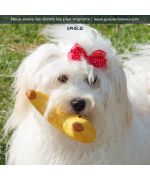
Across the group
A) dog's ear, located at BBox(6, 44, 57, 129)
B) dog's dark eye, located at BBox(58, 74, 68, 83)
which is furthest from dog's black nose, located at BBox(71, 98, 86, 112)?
dog's ear, located at BBox(6, 44, 57, 129)

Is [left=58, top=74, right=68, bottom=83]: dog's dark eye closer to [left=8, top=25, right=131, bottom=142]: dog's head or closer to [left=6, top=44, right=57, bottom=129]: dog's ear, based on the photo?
[left=8, top=25, right=131, bottom=142]: dog's head

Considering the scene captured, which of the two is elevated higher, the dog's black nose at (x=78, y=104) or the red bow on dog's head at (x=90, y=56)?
the red bow on dog's head at (x=90, y=56)

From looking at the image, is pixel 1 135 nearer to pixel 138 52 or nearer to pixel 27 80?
pixel 27 80

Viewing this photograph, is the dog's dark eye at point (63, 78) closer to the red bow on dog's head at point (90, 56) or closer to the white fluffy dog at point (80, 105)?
the white fluffy dog at point (80, 105)

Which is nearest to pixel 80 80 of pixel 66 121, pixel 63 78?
pixel 63 78

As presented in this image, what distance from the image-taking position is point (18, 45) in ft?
16.3

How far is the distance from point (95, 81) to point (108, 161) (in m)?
0.53

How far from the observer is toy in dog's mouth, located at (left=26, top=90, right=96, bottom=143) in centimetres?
336

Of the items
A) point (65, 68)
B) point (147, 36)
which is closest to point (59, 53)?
point (65, 68)

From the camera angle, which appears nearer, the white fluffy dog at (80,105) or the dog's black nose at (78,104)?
the dog's black nose at (78,104)

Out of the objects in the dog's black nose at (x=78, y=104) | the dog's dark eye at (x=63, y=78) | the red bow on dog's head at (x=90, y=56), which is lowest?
the dog's black nose at (x=78, y=104)

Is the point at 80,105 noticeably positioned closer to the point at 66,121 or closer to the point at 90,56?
the point at 66,121

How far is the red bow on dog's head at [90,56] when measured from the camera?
338cm

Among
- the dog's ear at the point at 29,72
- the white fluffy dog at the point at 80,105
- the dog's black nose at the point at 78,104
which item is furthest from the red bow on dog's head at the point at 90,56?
the dog's black nose at the point at 78,104
